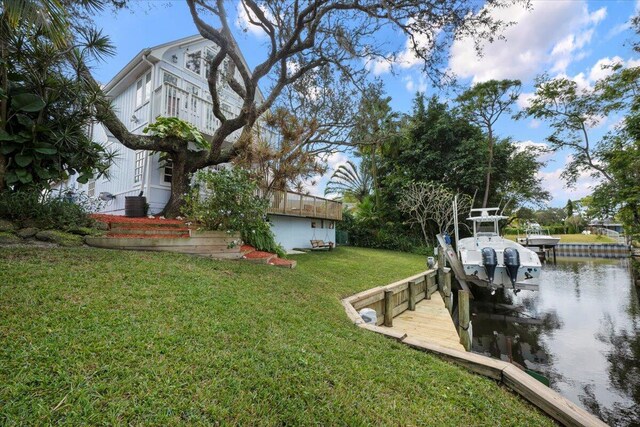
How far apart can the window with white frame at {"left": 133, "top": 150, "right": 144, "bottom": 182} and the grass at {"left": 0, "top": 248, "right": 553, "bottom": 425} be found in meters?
6.77

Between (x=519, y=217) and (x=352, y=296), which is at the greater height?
(x=519, y=217)

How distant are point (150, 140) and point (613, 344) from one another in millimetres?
14214

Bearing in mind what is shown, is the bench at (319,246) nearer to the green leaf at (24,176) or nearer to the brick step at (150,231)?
the brick step at (150,231)

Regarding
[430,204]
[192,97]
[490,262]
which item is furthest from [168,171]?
[430,204]

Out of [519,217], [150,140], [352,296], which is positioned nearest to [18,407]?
[352,296]

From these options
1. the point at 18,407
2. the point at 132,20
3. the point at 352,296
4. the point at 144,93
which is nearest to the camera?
the point at 18,407

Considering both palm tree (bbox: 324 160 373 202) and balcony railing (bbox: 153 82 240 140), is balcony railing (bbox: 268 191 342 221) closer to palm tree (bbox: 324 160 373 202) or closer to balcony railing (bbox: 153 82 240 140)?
balcony railing (bbox: 153 82 240 140)

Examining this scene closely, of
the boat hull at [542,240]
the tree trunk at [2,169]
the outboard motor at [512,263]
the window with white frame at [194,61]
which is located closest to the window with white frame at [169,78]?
the window with white frame at [194,61]

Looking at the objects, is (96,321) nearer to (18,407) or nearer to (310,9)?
(18,407)

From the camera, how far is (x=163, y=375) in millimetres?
1920

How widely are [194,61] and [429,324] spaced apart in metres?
12.9

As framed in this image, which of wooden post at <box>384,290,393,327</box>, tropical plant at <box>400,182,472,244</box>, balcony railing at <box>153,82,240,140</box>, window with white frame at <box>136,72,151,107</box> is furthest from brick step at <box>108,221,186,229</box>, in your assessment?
tropical plant at <box>400,182,472,244</box>

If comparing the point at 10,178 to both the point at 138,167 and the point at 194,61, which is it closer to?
the point at 138,167

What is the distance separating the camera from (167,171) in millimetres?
10078
